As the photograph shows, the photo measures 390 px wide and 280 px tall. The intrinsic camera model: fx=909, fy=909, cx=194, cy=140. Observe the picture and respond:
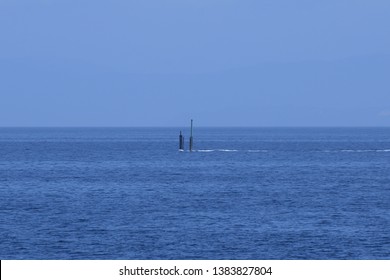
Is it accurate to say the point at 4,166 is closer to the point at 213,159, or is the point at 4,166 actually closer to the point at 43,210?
the point at 213,159

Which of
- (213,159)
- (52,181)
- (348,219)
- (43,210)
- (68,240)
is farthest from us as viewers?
(213,159)

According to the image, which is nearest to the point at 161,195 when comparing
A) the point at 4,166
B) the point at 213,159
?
the point at 4,166

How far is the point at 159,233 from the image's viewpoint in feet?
165

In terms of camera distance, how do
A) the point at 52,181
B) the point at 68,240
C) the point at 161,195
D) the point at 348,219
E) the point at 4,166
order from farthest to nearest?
1. the point at 4,166
2. the point at 52,181
3. the point at 161,195
4. the point at 348,219
5. the point at 68,240

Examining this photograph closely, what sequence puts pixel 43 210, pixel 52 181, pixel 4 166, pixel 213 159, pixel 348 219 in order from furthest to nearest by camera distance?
pixel 213 159 → pixel 4 166 → pixel 52 181 → pixel 43 210 → pixel 348 219

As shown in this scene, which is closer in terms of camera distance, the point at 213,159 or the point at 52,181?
the point at 52,181

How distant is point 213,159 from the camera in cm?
14300
